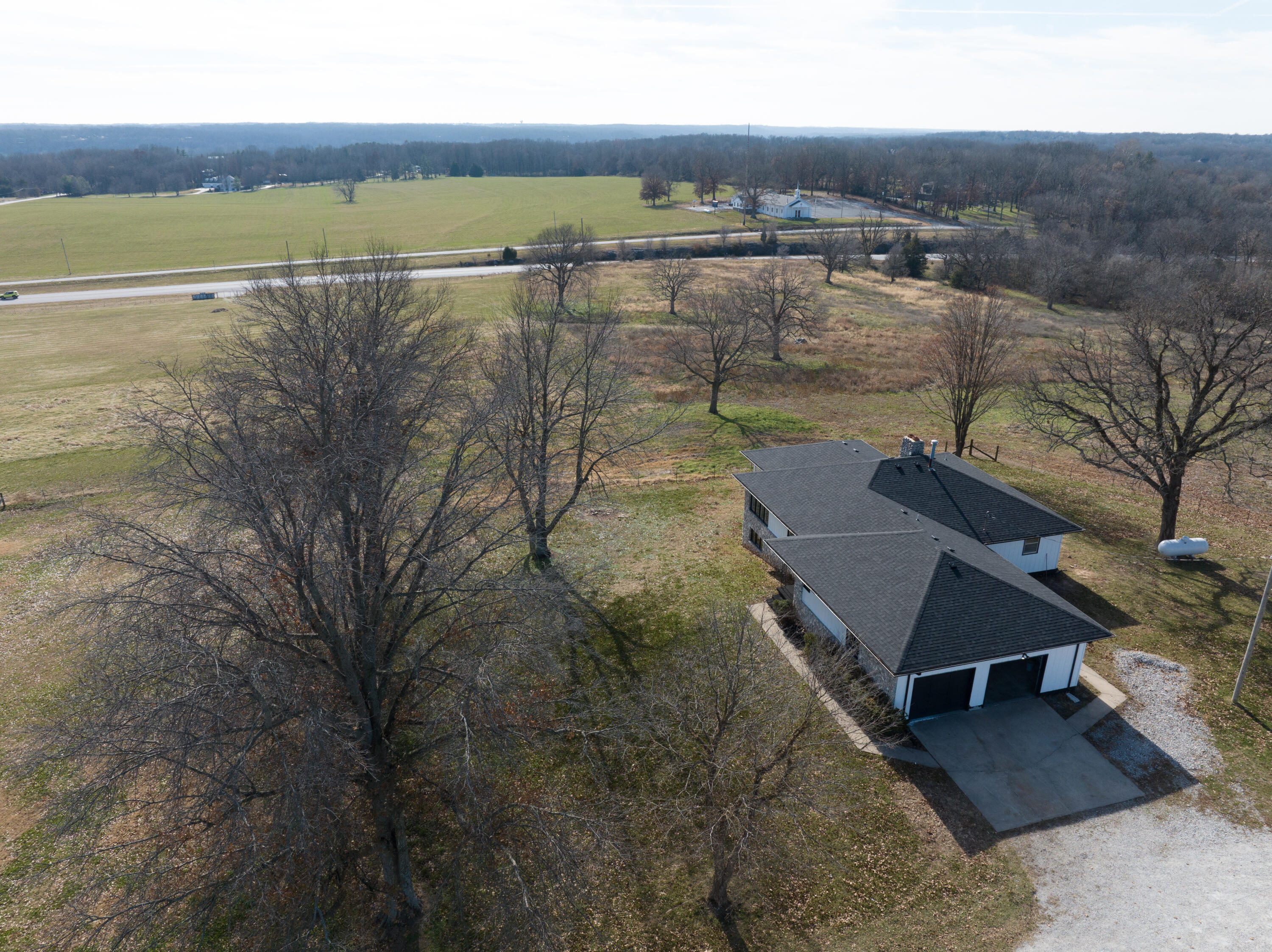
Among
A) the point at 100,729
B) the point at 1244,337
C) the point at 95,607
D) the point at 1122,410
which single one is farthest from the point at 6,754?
the point at 1244,337

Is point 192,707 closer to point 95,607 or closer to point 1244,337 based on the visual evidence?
point 95,607

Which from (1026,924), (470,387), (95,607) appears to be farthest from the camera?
(470,387)

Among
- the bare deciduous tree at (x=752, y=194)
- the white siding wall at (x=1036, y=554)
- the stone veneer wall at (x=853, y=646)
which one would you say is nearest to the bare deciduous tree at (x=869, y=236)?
the bare deciduous tree at (x=752, y=194)

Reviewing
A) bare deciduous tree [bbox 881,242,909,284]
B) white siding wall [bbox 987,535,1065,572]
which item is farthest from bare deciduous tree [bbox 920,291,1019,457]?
bare deciduous tree [bbox 881,242,909,284]

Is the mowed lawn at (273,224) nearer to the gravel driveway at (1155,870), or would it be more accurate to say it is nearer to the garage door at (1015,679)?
the garage door at (1015,679)

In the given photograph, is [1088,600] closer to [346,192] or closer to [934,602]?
[934,602]

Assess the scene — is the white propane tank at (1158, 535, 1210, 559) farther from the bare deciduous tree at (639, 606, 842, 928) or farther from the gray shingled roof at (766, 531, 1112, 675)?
the bare deciduous tree at (639, 606, 842, 928)
